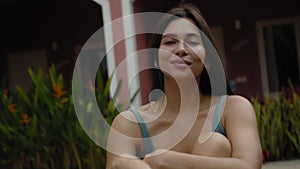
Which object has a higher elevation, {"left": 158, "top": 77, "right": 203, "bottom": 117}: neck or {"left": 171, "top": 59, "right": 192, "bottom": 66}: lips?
{"left": 171, "top": 59, "right": 192, "bottom": 66}: lips

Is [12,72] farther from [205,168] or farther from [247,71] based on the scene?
[205,168]

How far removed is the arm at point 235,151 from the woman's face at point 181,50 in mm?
145

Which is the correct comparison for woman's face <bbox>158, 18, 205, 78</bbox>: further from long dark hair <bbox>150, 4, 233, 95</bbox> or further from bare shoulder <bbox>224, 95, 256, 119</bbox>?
bare shoulder <bbox>224, 95, 256, 119</bbox>

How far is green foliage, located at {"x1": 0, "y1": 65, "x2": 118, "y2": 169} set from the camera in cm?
454

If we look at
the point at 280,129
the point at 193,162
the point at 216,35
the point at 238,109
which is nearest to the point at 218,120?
the point at 238,109

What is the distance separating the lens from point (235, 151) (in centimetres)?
135

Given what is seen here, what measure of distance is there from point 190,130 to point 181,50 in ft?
0.74

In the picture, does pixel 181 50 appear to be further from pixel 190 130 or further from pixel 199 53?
pixel 190 130

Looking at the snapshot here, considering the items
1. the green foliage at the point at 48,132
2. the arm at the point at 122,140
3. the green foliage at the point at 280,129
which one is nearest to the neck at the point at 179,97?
the arm at the point at 122,140

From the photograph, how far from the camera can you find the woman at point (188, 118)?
133cm

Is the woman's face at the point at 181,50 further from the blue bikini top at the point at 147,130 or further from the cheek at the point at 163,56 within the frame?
the blue bikini top at the point at 147,130

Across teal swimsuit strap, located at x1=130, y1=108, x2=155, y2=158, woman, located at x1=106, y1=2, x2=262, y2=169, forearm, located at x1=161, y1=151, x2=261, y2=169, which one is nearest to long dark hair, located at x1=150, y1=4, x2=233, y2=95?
woman, located at x1=106, y1=2, x2=262, y2=169

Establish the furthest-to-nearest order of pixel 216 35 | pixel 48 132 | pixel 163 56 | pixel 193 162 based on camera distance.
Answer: pixel 216 35
pixel 48 132
pixel 163 56
pixel 193 162

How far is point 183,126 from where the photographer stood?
146 cm
